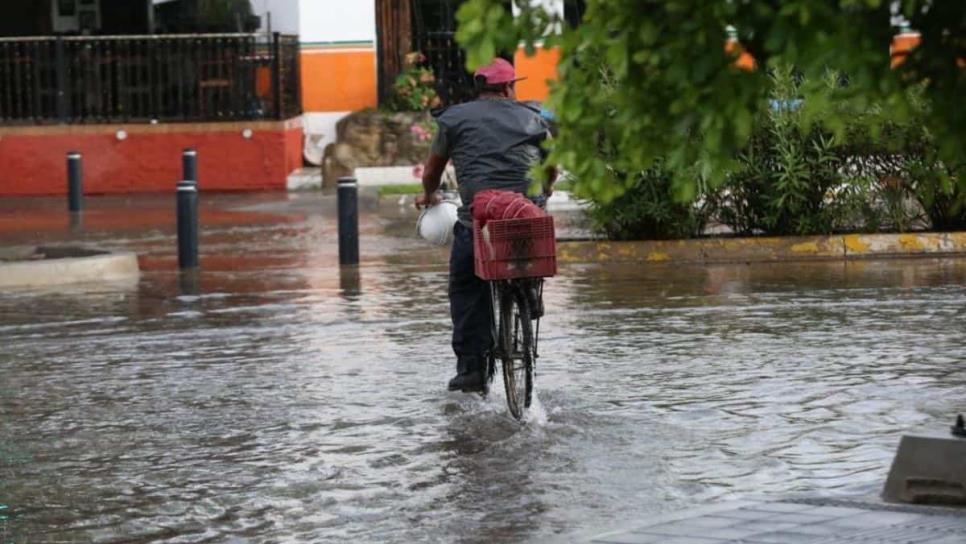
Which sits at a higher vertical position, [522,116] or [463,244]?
[522,116]

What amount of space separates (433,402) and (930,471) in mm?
3624

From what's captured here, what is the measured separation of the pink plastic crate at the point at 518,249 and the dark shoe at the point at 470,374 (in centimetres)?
97

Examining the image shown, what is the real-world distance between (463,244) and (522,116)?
0.72 m

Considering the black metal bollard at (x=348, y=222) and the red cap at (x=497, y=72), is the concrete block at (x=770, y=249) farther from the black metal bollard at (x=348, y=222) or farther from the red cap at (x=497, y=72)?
the red cap at (x=497, y=72)

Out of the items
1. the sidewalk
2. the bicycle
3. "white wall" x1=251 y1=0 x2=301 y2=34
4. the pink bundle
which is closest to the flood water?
the bicycle

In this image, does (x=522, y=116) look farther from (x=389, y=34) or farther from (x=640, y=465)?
(x=389, y=34)

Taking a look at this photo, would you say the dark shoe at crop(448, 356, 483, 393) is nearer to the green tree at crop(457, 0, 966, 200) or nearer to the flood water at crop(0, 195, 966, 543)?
the flood water at crop(0, 195, 966, 543)

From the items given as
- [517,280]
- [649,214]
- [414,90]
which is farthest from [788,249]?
[414,90]

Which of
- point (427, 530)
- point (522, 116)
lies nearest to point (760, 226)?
point (522, 116)

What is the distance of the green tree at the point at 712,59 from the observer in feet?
13.3

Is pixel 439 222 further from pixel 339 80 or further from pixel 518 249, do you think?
pixel 339 80

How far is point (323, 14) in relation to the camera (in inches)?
1118

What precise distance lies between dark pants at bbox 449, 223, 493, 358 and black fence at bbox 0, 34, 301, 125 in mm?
17562

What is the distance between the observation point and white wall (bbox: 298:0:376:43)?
93.0 ft
